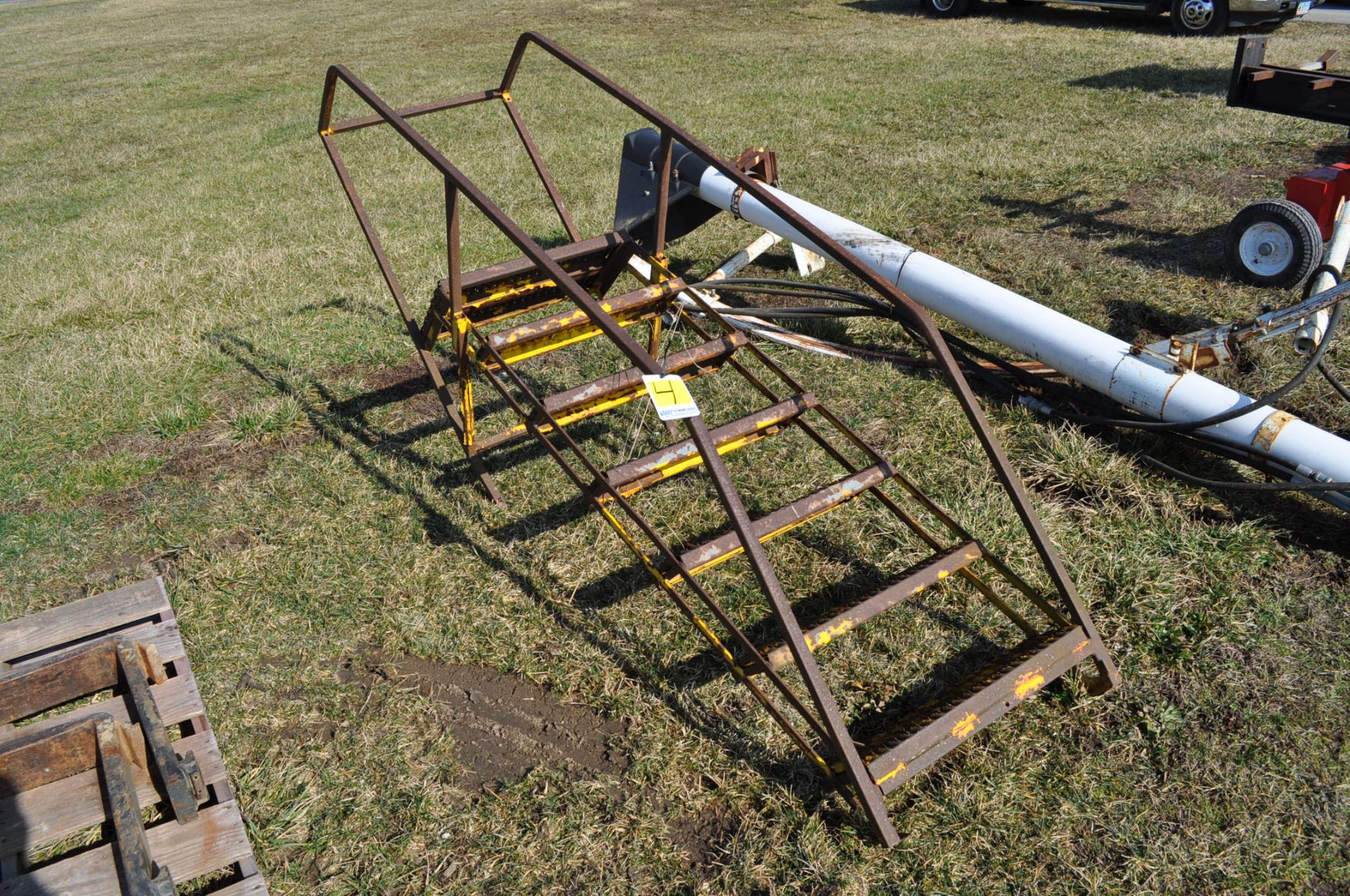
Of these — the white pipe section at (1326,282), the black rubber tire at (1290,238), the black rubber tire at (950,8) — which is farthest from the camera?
the black rubber tire at (950,8)

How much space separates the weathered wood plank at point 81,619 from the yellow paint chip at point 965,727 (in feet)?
7.51

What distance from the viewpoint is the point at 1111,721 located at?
2.69m

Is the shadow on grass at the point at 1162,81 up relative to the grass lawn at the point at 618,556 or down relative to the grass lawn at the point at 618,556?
up

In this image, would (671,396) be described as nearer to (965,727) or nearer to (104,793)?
(965,727)

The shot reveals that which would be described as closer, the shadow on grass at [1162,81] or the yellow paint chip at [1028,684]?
the yellow paint chip at [1028,684]

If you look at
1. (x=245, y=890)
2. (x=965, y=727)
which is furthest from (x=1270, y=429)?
(x=245, y=890)

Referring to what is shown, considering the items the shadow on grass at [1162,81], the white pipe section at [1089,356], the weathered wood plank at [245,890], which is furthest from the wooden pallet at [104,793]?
the shadow on grass at [1162,81]

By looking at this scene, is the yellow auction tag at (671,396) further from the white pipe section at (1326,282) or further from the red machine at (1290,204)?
the red machine at (1290,204)

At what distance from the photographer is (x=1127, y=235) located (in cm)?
587

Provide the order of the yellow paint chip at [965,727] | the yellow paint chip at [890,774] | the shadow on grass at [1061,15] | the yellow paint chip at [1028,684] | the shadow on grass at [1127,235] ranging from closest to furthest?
the yellow paint chip at [890,774]
the yellow paint chip at [965,727]
the yellow paint chip at [1028,684]
the shadow on grass at [1127,235]
the shadow on grass at [1061,15]

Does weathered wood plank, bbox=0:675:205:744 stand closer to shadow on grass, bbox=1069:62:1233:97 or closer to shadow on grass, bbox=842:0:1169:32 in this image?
shadow on grass, bbox=1069:62:1233:97

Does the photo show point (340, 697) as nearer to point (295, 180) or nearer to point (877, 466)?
point (877, 466)

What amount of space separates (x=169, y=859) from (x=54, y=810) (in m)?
0.37

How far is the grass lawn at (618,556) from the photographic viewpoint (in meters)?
2.45
